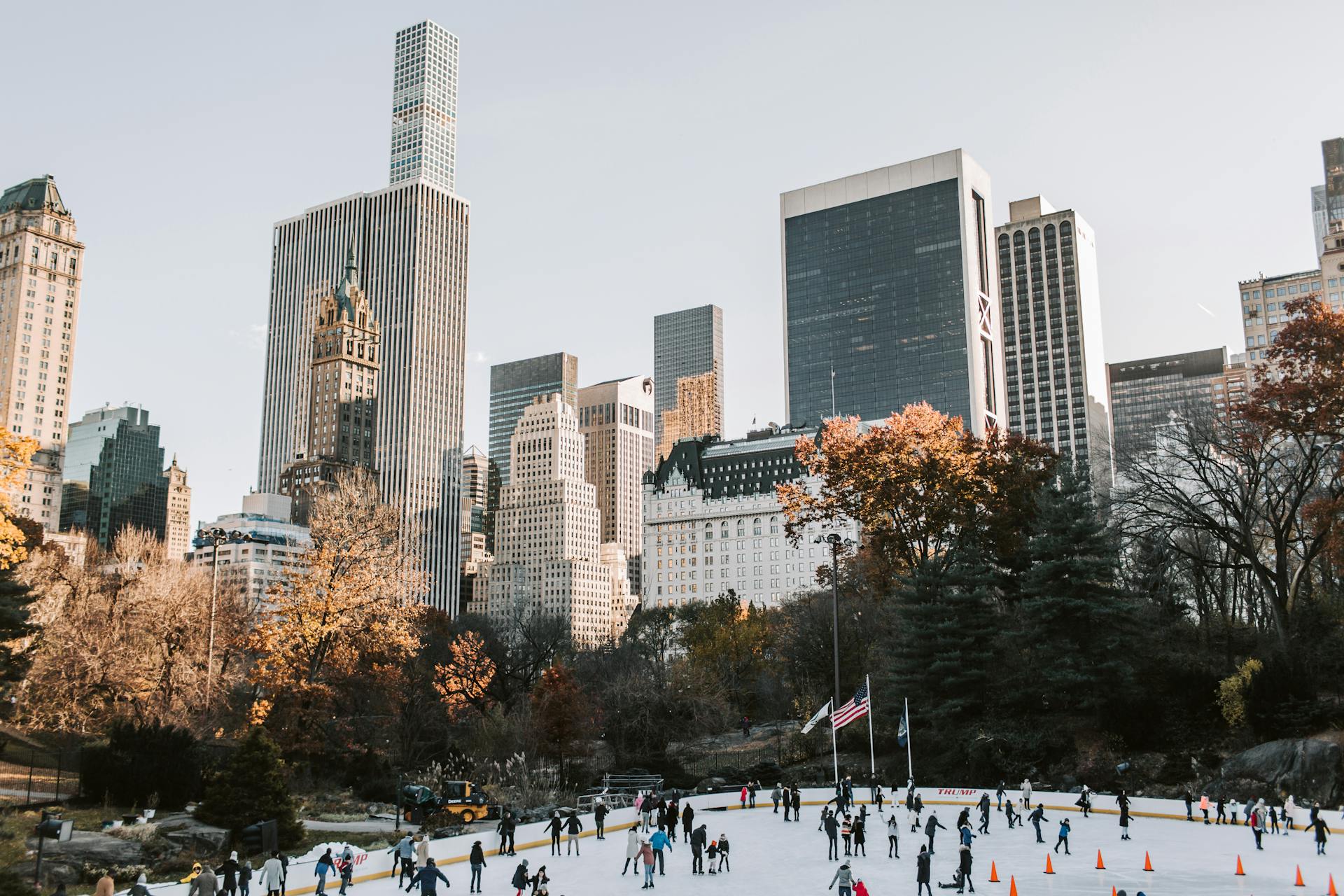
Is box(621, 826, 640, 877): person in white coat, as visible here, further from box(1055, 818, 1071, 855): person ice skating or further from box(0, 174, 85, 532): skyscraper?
box(0, 174, 85, 532): skyscraper

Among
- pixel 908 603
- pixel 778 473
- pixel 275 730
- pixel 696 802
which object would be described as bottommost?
pixel 696 802

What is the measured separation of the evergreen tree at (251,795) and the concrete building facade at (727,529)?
464ft

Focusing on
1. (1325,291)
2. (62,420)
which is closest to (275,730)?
(1325,291)

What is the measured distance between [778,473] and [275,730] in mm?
139008

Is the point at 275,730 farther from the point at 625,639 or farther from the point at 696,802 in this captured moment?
the point at 625,639

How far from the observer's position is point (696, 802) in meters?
48.5

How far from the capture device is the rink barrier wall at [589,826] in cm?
2973

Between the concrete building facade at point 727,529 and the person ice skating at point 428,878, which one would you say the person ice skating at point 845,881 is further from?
the concrete building facade at point 727,529

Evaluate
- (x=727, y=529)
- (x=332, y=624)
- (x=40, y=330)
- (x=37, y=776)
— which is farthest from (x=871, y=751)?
(x=40, y=330)

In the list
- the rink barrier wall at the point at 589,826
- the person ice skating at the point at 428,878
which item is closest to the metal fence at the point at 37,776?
the rink barrier wall at the point at 589,826

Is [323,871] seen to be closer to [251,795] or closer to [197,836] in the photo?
[197,836]

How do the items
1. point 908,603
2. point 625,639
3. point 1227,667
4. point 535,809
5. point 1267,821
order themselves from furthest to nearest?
point 625,639 → point 908,603 → point 1227,667 → point 535,809 → point 1267,821

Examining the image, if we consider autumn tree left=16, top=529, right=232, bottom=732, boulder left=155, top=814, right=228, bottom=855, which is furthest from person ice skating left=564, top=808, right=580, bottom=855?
autumn tree left=16, top=529, right=232, bottom=732

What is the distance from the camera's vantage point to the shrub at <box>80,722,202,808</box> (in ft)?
122
